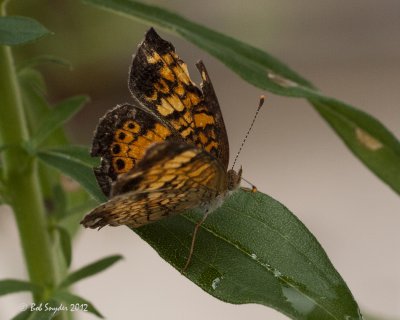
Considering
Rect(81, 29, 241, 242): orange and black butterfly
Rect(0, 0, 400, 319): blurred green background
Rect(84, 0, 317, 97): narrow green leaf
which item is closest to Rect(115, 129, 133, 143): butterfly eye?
Rect(81, 29, 241, 242): orange and black butterfly

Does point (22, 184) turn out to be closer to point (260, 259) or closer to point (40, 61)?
point (40, 61)

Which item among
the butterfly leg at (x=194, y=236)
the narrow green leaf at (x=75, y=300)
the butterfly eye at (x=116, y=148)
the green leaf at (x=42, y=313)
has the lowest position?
the green leaf at (x=42, y=313)

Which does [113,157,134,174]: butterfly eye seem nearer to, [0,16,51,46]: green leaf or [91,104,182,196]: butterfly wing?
[91,104,182,196]: butterfly wing

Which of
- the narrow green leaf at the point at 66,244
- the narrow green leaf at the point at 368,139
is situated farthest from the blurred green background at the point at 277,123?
the narrow green leaf at the point at 368,139

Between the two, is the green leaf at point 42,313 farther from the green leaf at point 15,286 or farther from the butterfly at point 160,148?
the butterfly at point 160,148

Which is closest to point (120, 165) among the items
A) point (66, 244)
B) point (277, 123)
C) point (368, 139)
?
point (66, 244)

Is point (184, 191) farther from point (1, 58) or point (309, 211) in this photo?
point (309, 211)

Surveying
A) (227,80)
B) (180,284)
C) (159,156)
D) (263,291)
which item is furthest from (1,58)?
(227,80)
